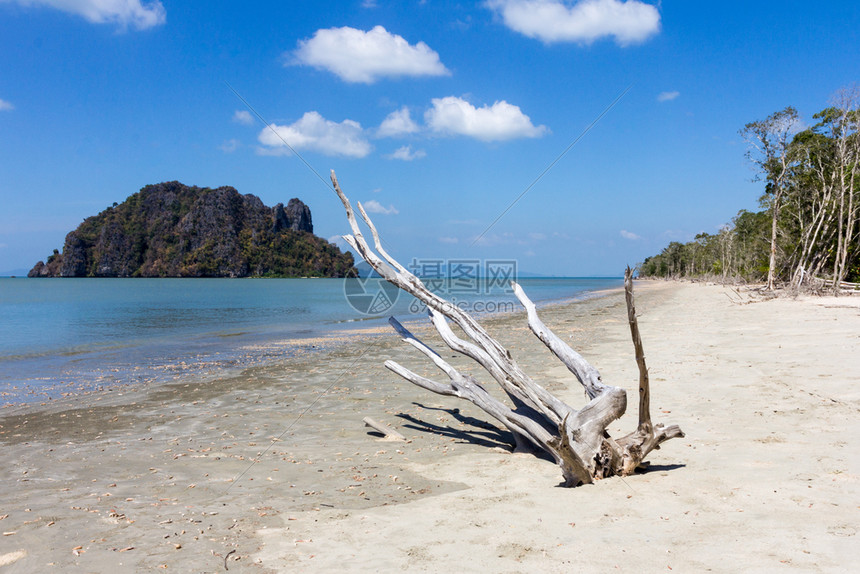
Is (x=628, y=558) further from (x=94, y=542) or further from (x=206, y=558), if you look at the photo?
(x=94, y=542)

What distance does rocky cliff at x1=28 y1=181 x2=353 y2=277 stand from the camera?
171 m

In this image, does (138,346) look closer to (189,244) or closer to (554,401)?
(554,401)

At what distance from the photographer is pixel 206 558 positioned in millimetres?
3914

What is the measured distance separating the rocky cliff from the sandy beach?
158 meters

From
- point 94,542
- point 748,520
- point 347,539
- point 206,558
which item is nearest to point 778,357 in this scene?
point 748,520

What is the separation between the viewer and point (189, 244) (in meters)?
172

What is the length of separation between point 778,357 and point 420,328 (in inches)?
615

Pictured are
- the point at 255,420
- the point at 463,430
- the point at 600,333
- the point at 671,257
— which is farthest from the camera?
the point at 671,257

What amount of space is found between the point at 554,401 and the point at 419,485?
70.0 inches

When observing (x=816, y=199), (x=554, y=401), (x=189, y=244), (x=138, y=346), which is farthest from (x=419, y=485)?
(x=189, y=244)

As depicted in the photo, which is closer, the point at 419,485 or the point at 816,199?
the point at 419,485

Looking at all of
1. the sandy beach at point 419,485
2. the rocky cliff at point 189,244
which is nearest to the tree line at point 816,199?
the sandy beach at point 419,485

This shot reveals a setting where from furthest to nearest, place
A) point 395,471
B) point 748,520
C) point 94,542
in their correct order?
point 395,471, point 94,542, point 748,520

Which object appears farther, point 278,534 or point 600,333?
point 600,333
